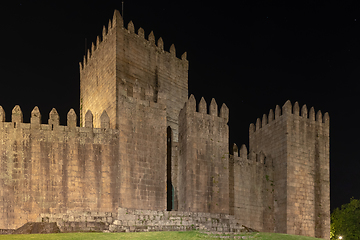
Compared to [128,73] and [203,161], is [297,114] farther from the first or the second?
[128,73]

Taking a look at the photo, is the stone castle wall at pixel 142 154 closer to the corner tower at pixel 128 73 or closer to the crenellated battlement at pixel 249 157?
the corner tower at pixel 128 73

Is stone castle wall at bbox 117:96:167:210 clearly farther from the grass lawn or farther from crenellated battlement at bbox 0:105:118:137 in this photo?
the grass lawn

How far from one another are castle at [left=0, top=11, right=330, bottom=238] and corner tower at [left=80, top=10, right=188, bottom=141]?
0.24 feet

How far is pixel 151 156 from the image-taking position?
25922 millimetres

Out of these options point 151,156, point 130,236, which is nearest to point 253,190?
point 151,156

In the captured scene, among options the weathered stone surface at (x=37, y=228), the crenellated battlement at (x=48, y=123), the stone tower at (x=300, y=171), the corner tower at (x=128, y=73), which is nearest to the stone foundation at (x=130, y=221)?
the weathered stone surface at (x=37, y=228)

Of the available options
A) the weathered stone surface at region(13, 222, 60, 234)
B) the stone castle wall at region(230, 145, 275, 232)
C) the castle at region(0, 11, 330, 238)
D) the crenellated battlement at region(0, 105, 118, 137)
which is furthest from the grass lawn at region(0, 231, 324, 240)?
the stone castle wall at region(230, 145, 275, 232)

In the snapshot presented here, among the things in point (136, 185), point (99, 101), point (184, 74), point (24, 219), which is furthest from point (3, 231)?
point (184, 74)

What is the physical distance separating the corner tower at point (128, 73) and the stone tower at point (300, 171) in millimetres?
7679

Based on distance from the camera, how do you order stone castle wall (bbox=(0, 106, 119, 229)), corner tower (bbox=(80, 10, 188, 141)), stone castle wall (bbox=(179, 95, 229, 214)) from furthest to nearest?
corner tower (bbox=(80, 10, 188, 141)), stone castle wall (bbox=(179, 95, 229, 214)), stone castle wall (bbox=(0, 106, 119, 229))

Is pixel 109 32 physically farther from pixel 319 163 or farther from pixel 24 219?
pixel 319 163

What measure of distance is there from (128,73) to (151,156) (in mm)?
6386

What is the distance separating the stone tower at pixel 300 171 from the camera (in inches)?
1218

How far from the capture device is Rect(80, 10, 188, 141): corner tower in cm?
2789
